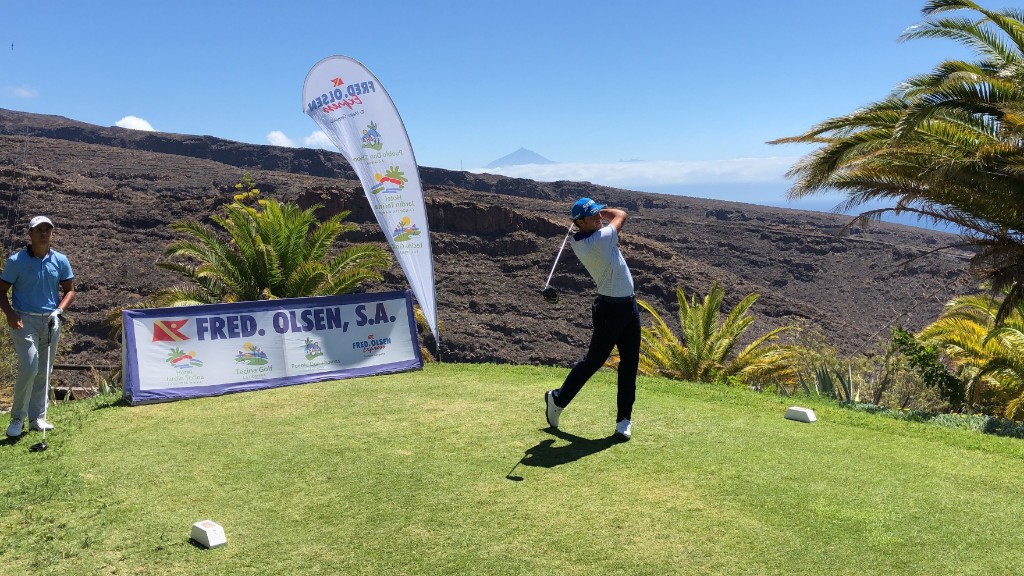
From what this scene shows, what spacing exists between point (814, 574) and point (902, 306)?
77416 millimetres

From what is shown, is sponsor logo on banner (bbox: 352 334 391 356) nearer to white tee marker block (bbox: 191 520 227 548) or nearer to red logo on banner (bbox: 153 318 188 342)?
red logo on banner (bbox: 153 318 188 342)

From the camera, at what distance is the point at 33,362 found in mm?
7188

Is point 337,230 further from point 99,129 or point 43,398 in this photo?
point 99,129

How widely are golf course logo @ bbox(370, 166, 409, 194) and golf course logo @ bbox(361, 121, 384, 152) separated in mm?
378

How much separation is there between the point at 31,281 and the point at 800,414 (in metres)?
7.07

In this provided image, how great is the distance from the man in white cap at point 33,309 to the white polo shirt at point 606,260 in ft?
14.6

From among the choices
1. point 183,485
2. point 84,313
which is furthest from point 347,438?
point 84,313

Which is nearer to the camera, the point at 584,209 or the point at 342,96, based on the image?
the point at 584,209

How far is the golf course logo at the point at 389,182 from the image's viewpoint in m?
12.9

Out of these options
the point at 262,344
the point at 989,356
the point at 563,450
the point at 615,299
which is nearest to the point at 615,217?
the point at 615,299

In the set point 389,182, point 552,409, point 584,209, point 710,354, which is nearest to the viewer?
point 584,209

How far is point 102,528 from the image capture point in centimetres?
521

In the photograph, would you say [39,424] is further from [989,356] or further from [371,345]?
[989,356]

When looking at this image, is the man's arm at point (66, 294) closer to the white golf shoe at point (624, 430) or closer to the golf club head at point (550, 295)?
the golf club head at point (550, 295)
